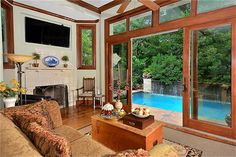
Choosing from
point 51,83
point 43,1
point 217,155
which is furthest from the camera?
point 51,83

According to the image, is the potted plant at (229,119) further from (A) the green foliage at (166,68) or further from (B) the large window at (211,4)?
(A) the green foliage at (166,68)

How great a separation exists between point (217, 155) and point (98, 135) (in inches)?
67.0

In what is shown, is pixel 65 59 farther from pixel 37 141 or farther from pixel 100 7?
pixel 37 141

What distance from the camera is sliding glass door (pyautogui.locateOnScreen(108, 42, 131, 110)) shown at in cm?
445

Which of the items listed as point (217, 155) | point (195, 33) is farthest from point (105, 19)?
point (217, 155)

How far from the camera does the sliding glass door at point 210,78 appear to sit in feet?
9.28

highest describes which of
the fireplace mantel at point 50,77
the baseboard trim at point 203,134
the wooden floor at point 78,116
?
the fireplace mantel at point 50,77

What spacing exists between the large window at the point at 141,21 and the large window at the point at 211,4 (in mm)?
1160

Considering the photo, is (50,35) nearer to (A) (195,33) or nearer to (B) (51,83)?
(B) (51,83)

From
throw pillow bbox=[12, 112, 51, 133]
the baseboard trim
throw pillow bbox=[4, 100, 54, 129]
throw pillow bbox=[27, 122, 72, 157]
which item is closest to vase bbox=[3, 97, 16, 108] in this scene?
throw pillow bbox=[4, 100, 54, 129]

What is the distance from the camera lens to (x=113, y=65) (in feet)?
16.3

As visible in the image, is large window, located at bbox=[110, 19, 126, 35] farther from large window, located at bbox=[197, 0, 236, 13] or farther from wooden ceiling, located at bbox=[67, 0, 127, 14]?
large window, located at bbox=[197, 0, 236, 13]

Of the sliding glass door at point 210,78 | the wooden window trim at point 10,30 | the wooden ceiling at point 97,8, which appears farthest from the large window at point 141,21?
the wooden window trim at point 10,30

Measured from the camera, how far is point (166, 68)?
8477mm
